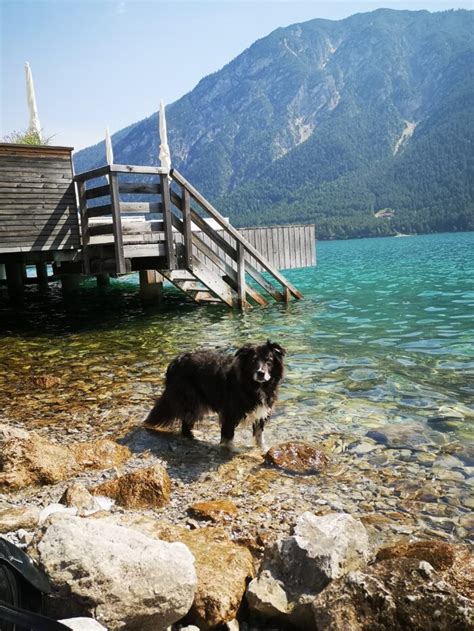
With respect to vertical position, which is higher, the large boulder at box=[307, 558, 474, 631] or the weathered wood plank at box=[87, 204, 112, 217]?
the weathered wood plank at box=[87, 204, 112, 217]

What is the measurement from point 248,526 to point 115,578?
158 cm

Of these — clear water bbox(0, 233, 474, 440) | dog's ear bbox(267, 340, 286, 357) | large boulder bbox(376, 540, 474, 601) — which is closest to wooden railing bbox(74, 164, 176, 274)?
clear water bbox(0, 233, 474, 440)

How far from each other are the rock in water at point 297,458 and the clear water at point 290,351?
38.3 inches

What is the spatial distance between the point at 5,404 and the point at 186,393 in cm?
307

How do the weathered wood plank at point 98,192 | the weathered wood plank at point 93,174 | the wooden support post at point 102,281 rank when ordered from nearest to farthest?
the weathered wood plank at point 93,174 < the weathered wood plank at point 98,192 < the wooden support post at point 102,281

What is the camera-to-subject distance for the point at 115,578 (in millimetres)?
2748

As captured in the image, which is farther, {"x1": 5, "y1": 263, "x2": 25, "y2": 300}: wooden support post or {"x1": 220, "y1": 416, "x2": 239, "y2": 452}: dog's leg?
{"x1": 5, "y1": 263, "x2": 25, "y2": 300}: wooden support post

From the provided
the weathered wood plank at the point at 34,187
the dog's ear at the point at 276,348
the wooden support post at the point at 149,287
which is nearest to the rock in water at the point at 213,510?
the dog's ear at the point at 276,348

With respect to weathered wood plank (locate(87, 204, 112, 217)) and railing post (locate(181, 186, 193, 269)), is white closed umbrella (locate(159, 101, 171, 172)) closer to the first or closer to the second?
railing post (locate(181, 186, 193, 269))

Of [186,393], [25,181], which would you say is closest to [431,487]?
[186,393]

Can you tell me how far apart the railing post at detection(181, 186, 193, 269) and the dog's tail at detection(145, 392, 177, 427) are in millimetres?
8761

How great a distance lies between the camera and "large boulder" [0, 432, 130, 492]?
4848mm

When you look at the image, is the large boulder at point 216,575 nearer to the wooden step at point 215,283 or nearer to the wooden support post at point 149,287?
the wooden step at point 215,283

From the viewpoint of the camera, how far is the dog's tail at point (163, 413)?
20.0 feet
